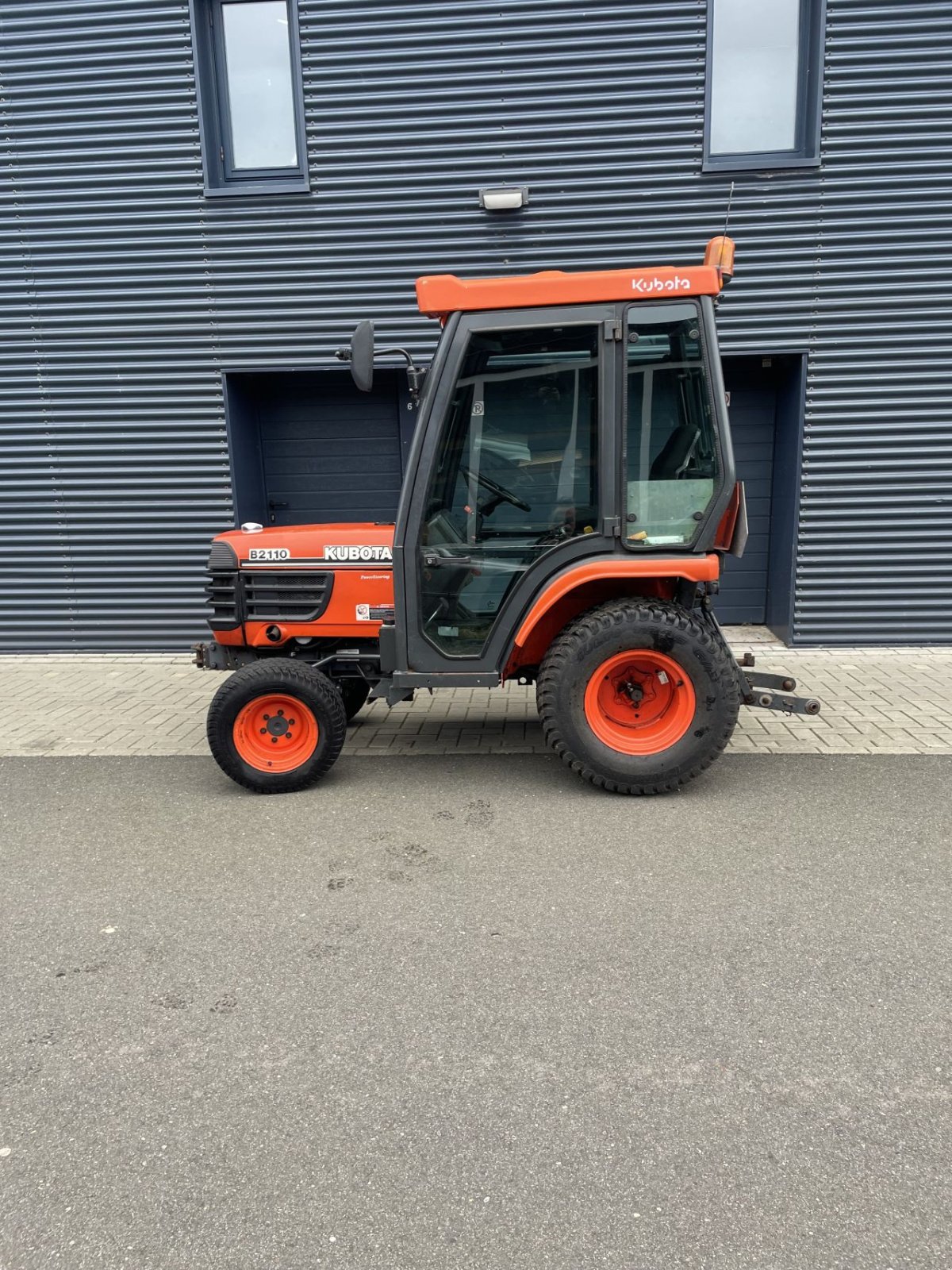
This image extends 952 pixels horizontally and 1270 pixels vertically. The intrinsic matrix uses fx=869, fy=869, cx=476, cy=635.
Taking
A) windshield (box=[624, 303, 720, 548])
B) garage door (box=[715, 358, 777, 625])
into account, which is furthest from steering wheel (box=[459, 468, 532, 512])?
garage door (box=[715, 358, 777, 625])

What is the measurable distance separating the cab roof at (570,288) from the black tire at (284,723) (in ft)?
6.47

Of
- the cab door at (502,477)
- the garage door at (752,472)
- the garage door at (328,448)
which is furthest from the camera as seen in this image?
the garage door at (328,448)

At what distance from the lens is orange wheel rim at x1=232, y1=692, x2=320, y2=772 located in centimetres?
454

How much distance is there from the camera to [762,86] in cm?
698

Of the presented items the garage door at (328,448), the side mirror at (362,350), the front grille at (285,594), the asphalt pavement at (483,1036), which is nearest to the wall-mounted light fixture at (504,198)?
the garage door at (328,448)

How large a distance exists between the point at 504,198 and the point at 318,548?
151 inches

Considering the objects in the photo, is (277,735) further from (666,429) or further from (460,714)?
(666,429)

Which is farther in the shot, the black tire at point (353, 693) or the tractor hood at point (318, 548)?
the black tire at point (353, 693)

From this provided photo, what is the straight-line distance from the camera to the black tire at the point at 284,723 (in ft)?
14.5

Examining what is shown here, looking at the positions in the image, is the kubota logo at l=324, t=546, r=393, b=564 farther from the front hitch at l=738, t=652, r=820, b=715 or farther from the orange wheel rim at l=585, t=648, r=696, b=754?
the front hitch at l=738, t=652, r=820, b=715

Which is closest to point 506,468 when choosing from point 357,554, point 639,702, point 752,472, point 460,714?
point 357,554

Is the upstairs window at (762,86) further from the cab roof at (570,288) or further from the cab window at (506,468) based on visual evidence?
the cab window at (506,468)

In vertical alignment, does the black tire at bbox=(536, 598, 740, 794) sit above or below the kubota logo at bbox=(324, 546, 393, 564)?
below

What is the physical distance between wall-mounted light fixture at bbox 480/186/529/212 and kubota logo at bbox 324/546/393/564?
378cm
